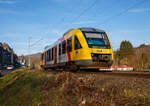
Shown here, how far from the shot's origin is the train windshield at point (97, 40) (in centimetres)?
1190

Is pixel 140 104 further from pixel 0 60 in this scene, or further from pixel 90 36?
pixel 0 60

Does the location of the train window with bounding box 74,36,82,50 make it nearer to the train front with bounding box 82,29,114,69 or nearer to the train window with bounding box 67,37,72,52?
the train front with bounding box 82,29,114,69

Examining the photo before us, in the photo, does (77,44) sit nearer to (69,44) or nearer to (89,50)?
(89,50)

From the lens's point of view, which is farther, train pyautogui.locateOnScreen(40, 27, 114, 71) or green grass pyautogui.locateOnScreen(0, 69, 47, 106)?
train pyautogui.locateOnScreen(40, 27, 114, 71)

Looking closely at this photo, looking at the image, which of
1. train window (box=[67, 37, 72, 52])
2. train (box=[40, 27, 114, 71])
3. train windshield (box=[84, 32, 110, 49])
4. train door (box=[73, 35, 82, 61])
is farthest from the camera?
train window (box=[67, 37, 72, 52])

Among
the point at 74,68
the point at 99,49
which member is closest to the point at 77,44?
Answer: the point at 99,49

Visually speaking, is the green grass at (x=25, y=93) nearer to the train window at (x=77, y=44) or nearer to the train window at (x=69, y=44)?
the train window at (x=69, y=44)

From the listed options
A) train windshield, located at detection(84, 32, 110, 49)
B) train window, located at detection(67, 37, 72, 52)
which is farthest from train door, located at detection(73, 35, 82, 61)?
train window, located at detection(67, 37, 72, 52)

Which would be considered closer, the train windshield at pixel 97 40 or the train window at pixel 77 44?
the train windshield at pixel 97 40

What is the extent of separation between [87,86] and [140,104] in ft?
6.15

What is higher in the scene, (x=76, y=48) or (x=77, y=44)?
(x=77, y=44)

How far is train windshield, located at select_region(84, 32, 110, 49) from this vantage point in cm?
1190

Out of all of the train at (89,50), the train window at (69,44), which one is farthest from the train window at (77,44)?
the train window at (69,44)

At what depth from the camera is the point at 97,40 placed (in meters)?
12.3
